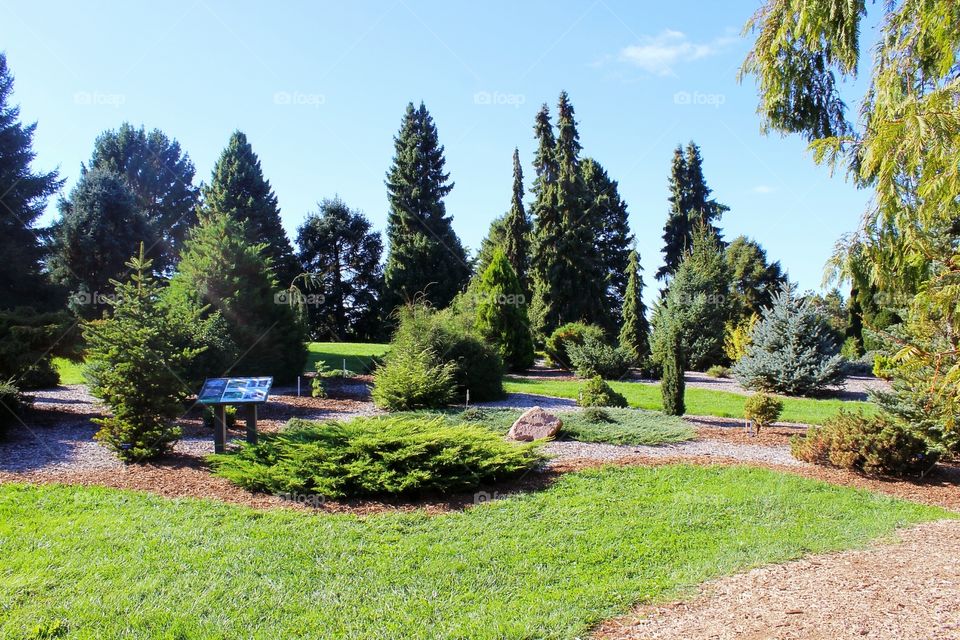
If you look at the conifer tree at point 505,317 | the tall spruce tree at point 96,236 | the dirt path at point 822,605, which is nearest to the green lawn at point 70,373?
the tall spruce tree at point 96,236

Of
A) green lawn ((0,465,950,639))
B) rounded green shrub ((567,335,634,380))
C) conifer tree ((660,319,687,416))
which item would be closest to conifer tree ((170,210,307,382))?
green lawn ((0,465,950,639))

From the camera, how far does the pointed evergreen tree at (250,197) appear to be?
33.8 m

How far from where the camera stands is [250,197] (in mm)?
34188

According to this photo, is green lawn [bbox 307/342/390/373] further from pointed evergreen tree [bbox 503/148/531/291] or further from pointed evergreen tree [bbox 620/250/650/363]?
pointed evergreen tree [bbox 503/148/531/291]

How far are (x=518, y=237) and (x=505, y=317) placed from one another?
15.0 m

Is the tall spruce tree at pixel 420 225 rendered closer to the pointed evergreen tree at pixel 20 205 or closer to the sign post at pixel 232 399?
the pointed evergreen tree at pixel 20 205

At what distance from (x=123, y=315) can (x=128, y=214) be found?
2152cm

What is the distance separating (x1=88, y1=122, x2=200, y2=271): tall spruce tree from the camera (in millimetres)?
37156

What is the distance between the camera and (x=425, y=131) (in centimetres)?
3800

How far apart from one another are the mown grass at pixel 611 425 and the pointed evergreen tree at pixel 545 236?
1783cm

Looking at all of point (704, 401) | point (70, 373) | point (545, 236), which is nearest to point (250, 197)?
point (545, 236)

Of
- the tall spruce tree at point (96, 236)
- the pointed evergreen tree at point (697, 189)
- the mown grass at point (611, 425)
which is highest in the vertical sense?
the pointed evergreen tree at point (697, 189)

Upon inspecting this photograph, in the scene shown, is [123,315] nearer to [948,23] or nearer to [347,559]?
[347,559]

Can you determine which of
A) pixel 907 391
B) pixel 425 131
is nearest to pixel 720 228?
pixel 425 131
